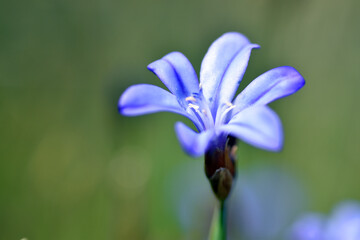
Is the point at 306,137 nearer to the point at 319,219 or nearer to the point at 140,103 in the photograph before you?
the point at 319,219

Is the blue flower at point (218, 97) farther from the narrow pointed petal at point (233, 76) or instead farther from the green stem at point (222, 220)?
the green stem at point (222, 220)

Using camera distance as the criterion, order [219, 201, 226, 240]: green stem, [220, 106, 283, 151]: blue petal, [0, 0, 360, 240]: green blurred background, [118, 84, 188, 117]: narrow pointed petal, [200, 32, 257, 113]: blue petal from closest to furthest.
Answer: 1. [220, 106, 283, 151]: blue petal
2. [118, 84, 188, 117]: narrow pointed petal
3. [219, 201, 226, 240]: green stem
4. [200, 32, 257, 113]: blue petal
5. [0, 0, 360, 240]: green blurred background

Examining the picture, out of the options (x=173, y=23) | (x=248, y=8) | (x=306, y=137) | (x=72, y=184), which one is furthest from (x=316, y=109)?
(x=72, y=184)

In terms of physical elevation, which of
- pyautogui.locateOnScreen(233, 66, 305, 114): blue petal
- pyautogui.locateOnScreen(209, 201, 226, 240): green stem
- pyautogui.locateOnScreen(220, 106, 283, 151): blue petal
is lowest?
pyautogui.locateOnScreen(209, 201, 226, 240): green stem

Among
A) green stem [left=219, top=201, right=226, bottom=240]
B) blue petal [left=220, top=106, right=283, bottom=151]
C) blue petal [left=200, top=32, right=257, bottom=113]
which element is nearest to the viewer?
blue petal [left=220, top=106, right=283, bottom=151]

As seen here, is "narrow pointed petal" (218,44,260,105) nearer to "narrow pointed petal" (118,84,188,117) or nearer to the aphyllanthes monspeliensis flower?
the aphyllanthes monspeliensis flower

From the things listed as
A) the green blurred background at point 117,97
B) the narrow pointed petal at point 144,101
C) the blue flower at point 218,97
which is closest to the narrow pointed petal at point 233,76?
the blue flower at point 218,97

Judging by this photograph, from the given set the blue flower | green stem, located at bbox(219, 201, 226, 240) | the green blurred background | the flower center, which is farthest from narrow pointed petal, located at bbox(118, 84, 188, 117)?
the green blurred background

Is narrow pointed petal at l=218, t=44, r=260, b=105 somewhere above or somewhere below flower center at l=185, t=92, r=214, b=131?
above
